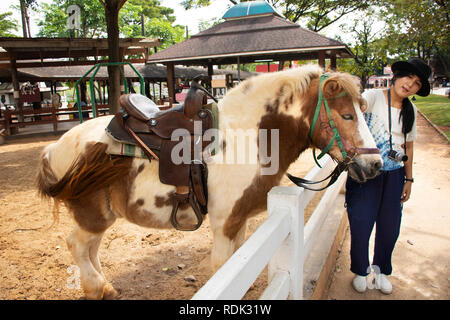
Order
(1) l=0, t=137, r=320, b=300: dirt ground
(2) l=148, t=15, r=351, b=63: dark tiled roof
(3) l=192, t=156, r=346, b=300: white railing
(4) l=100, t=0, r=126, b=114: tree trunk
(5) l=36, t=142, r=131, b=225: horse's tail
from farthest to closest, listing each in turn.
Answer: (2) l=148, t=15, r=351, b=63: dark tiled roof → (4) l=100, t=0, r=126, b=114: tree trunk → (1) l=0, t=137, r=320, b=300: dirt ground → (5) l=36, t=142, r=131, b=225: horse's tail → (3) l=192, t=156, r=346, b=300: white railing

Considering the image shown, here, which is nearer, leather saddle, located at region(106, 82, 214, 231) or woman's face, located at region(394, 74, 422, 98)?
leather saddle, located at region(106, 82, 214, 231)

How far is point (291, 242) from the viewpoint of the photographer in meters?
1.75

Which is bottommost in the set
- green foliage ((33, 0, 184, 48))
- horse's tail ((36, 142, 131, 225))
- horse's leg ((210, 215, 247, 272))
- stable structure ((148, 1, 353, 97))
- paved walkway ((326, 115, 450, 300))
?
paved walkway ((326, 115, 450, 300))

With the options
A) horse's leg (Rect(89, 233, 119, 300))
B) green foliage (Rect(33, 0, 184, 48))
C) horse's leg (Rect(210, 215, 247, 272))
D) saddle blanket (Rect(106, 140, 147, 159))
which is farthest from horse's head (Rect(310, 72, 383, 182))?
green foliage (Rect(33, 0, 184, 48))

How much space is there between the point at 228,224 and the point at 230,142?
22.7 inches

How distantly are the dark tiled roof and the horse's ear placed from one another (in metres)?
10.2

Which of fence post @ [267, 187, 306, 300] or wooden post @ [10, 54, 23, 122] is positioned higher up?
wooden post @ [10, 54, 23, 122]

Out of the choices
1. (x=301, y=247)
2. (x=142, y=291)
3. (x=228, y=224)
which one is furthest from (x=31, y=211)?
(x=301, y=247)

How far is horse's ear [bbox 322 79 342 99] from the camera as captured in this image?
1855mm

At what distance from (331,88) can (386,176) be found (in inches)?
46.2

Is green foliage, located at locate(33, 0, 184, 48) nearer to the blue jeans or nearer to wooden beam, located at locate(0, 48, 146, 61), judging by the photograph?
wooden beam, located at locate(0, 48, 146, 61)

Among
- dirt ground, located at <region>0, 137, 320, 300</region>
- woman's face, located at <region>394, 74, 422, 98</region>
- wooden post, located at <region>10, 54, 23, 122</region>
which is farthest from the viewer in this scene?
wooden post, located at <region>10, 54, 23, 122</region>

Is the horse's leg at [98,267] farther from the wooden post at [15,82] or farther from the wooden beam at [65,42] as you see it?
the wooden post at [15,82]

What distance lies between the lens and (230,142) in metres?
2.07
